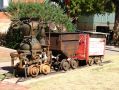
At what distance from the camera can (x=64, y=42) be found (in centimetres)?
1619

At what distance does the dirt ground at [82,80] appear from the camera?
1316cm

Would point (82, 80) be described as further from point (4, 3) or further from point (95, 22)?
point (95, 22)

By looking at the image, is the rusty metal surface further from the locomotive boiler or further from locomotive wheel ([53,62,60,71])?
the locomotive boiler

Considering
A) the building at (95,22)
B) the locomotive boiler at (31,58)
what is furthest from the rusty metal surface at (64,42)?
the building at (95,22)

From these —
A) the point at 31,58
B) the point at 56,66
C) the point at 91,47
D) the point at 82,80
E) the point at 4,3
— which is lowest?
the point at 82,80

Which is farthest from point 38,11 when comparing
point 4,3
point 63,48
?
point 63,48

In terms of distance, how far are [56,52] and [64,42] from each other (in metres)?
0.57

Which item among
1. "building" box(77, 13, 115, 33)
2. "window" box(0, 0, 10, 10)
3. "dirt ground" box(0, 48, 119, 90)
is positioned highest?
"window" box(0, 0, 10, 10)

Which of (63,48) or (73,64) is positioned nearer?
(63,48)

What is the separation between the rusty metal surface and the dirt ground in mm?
870

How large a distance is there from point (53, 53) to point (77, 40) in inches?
48.2

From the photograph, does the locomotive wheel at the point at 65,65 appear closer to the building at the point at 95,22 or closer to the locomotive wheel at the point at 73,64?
the locomotive wheel at the point at 73,64

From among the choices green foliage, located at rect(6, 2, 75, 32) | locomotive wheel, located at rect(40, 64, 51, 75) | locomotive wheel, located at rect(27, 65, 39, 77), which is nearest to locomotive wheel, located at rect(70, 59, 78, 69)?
locomotive wheel, located at rect(40, 64, 51, 75)

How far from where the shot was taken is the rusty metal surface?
16.0 meters
